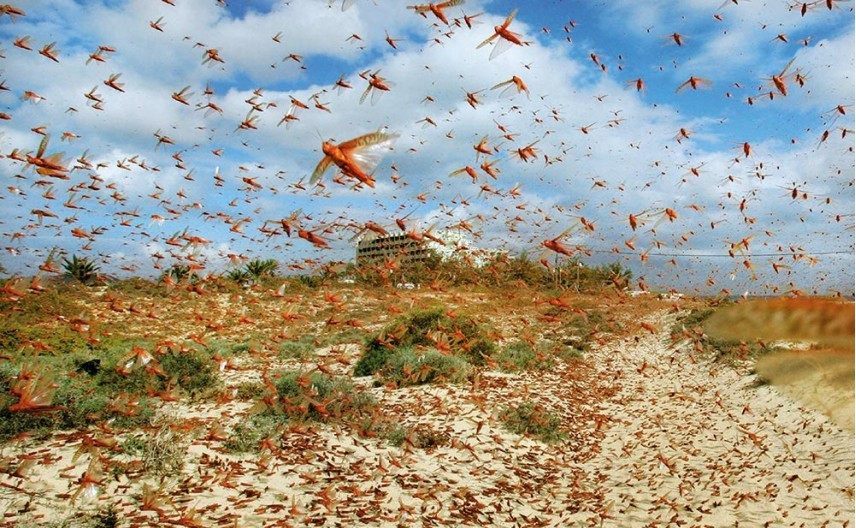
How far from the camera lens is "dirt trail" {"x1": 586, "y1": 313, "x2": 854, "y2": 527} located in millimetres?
6391

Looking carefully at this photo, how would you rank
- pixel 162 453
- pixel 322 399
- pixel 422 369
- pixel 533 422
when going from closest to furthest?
pixel 162 453
pixel 533 422
pixel 322 399
pixel 422 369

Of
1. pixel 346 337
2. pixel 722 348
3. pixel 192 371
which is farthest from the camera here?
pixel 346 337

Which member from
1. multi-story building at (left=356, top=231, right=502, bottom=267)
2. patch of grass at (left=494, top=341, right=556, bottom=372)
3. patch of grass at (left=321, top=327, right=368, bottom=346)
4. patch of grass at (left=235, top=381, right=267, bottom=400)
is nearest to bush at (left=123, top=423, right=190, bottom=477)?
patch of grass at (left=235, top=381, right=267, bottom=400)

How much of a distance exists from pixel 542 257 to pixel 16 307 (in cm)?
1670

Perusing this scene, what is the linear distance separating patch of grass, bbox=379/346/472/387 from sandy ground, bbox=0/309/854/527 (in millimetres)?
Result: 643

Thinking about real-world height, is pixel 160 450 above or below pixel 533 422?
below

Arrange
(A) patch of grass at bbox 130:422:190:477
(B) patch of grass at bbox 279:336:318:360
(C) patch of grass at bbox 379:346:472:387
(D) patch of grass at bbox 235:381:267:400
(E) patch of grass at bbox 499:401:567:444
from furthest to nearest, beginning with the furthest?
1. (B) patch of grass at bbox 279:336:318:360
2. (C) patch of grass at bbox 379:346:472:387
3. (D) patch of grass at bbox 235:381:267:400
4. (E) patch of grass at bbox 499:401:567:444
5. (A) patch of grass at bbox 130:422:190:477

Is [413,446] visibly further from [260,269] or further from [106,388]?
[260,269]

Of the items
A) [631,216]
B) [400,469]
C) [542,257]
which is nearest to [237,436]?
[400,469]

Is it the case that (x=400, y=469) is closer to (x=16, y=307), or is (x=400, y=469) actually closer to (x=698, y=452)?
(x=698, y=452)

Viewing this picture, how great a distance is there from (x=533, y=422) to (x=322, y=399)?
3.75m

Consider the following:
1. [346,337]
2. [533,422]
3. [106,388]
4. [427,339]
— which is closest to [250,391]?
[106,388]

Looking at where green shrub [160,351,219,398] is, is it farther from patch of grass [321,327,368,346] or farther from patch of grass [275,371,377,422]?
patch of grass [321,327,368,346]

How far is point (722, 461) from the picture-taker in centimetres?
809
